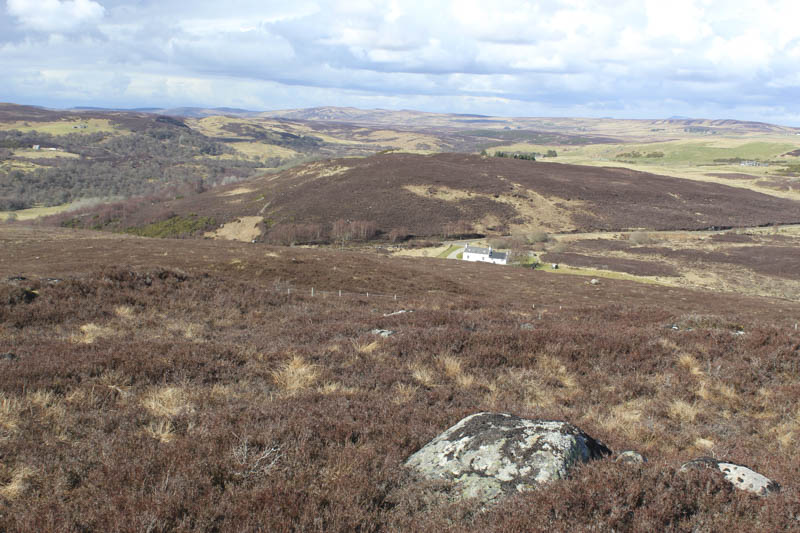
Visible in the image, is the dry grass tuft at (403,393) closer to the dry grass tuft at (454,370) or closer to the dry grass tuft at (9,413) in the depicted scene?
the dry grass tuft at (454,370)

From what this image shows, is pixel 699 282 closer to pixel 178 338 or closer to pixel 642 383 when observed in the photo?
pixel 642 383

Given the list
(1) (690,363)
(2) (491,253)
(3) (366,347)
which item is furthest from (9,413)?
(2) (491,253)

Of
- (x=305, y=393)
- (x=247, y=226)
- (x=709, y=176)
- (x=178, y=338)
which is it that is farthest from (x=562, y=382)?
(x=709, y=176)

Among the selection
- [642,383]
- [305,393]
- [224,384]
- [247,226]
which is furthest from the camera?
[247,226]

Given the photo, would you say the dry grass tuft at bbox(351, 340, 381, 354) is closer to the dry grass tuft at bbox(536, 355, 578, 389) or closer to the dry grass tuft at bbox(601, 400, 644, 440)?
the dry grass tuft at bbox(536, 355, 578, 389)

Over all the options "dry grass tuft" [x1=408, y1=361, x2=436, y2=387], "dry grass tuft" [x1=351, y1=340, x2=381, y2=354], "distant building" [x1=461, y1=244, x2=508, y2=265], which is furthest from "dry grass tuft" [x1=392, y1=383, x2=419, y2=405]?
"distant building" [x1=461, y1=244, x2=508, y2=265]

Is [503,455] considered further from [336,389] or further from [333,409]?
[336,389]
